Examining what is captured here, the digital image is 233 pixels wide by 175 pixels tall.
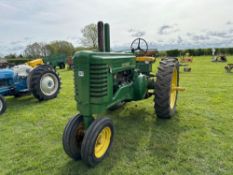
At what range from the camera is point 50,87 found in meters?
6.87

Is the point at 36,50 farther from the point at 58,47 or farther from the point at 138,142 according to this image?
the point at 138,142

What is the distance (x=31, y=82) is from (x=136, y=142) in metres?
3.98

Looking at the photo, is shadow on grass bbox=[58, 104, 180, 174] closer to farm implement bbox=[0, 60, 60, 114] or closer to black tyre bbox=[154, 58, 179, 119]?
black tyre bbox=[154, 58, 179, 119]

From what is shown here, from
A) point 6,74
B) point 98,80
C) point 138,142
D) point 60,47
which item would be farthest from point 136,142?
point 60,47

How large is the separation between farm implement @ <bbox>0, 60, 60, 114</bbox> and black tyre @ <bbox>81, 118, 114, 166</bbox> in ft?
13.0

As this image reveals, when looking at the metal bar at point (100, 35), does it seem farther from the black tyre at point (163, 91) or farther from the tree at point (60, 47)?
the tree at point (60, 47)

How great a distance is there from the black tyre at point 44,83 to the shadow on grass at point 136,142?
8.53 feet

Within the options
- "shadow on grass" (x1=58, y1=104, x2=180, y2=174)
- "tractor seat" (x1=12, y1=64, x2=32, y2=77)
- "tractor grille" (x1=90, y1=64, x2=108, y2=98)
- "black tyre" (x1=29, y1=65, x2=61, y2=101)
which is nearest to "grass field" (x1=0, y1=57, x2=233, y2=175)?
"shadow on grass" (x1=58, y1=104, x2=180, y2=174)

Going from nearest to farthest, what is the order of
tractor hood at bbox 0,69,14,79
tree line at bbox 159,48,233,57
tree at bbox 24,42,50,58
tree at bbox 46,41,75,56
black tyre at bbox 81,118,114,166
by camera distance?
black tyre at bbox 81,118,114,166 < tractor hood at bbox 0,69,14,79 < tree at bbox 24,42,50,58 < tree at bbox 46,41,75,56 < tree line at bbox 159,48,233,57

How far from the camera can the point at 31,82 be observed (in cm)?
629

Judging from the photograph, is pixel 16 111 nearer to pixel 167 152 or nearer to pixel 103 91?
pixel 103 91

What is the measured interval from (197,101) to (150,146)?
3.12 m

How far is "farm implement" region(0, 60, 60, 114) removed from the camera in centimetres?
631

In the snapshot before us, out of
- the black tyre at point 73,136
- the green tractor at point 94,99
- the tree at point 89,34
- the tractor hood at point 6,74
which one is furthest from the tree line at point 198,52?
the black tyre at point 73,136
